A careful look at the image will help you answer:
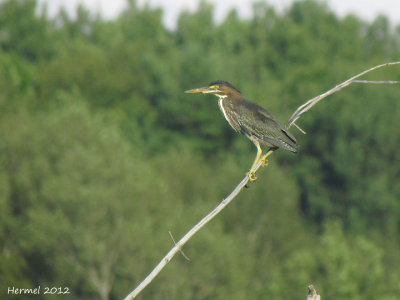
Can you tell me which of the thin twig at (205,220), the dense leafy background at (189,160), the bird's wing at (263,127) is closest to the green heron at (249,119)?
the bird's wing at (263,127)

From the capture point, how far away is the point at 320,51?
119m

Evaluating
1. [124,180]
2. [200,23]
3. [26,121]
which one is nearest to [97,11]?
[200,23]

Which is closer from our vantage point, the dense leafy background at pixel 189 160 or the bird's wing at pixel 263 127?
the bird's wing at pixel 263 127

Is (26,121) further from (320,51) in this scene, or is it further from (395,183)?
(320,51)

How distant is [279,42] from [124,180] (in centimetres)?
6461

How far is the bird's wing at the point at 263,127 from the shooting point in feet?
36.1

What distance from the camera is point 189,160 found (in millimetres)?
74375

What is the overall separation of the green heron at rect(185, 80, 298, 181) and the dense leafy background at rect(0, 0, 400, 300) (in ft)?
112

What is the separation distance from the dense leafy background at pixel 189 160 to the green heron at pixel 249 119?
34151 mm

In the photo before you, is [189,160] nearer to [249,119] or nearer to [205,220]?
[249,119]

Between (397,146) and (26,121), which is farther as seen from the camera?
(397,146)

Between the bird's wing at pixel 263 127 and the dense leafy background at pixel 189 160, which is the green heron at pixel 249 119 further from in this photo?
the dense leafy background at pixel 189 160

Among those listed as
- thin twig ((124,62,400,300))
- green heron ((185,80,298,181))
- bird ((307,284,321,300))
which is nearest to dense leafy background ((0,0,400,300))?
green heron ((185,80,298,181))

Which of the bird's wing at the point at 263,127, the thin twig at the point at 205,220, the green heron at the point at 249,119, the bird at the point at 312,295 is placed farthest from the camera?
the green heron at the point at 249,119
